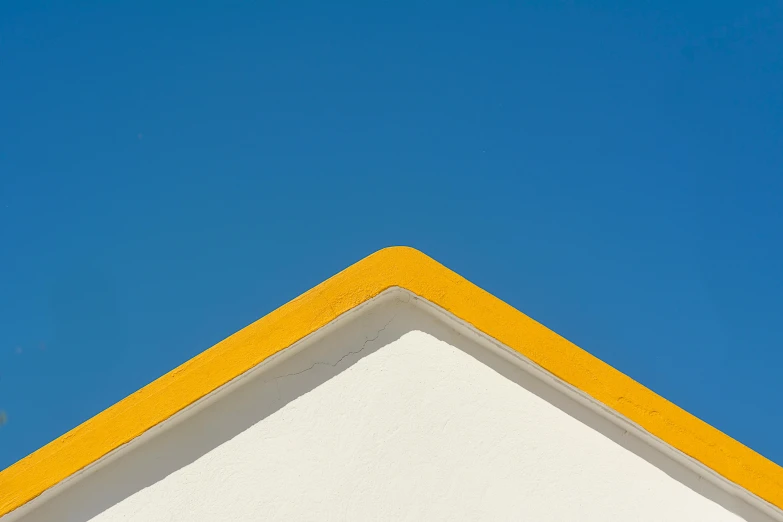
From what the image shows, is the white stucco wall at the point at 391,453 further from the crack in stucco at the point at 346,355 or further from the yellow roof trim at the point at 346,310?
the yellow roof trim at the point at 346,310

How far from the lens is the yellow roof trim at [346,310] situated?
9.29 feet

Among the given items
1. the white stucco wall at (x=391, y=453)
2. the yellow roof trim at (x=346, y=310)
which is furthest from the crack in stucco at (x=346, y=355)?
the yellow roof trim at (x=346, y=310)

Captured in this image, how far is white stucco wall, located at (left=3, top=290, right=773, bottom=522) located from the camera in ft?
9.40

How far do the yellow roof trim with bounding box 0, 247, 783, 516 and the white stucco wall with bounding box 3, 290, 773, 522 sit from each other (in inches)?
4.4

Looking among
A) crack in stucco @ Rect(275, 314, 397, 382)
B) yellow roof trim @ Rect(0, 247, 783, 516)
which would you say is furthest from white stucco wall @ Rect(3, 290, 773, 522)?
yellow roof trim @ Rect(0, 247, 783, 516)

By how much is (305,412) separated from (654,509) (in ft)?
5.83

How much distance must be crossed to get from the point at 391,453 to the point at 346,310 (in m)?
0.72

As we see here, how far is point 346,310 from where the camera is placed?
10.1 ft

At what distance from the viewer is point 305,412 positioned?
2.98 m

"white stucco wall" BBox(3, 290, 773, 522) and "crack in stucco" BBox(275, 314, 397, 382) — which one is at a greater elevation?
"crack in stucco" BBox(275, 314, 397, 382)

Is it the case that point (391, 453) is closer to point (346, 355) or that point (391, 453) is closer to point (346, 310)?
point (346, 355)

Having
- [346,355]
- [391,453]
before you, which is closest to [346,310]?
[346,355]

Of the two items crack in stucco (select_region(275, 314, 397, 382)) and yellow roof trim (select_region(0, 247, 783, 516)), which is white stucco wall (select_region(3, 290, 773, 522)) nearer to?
crack in stucco (select_region(275, 314, 397, 382))

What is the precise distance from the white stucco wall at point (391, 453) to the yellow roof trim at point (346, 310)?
0.11 meters
